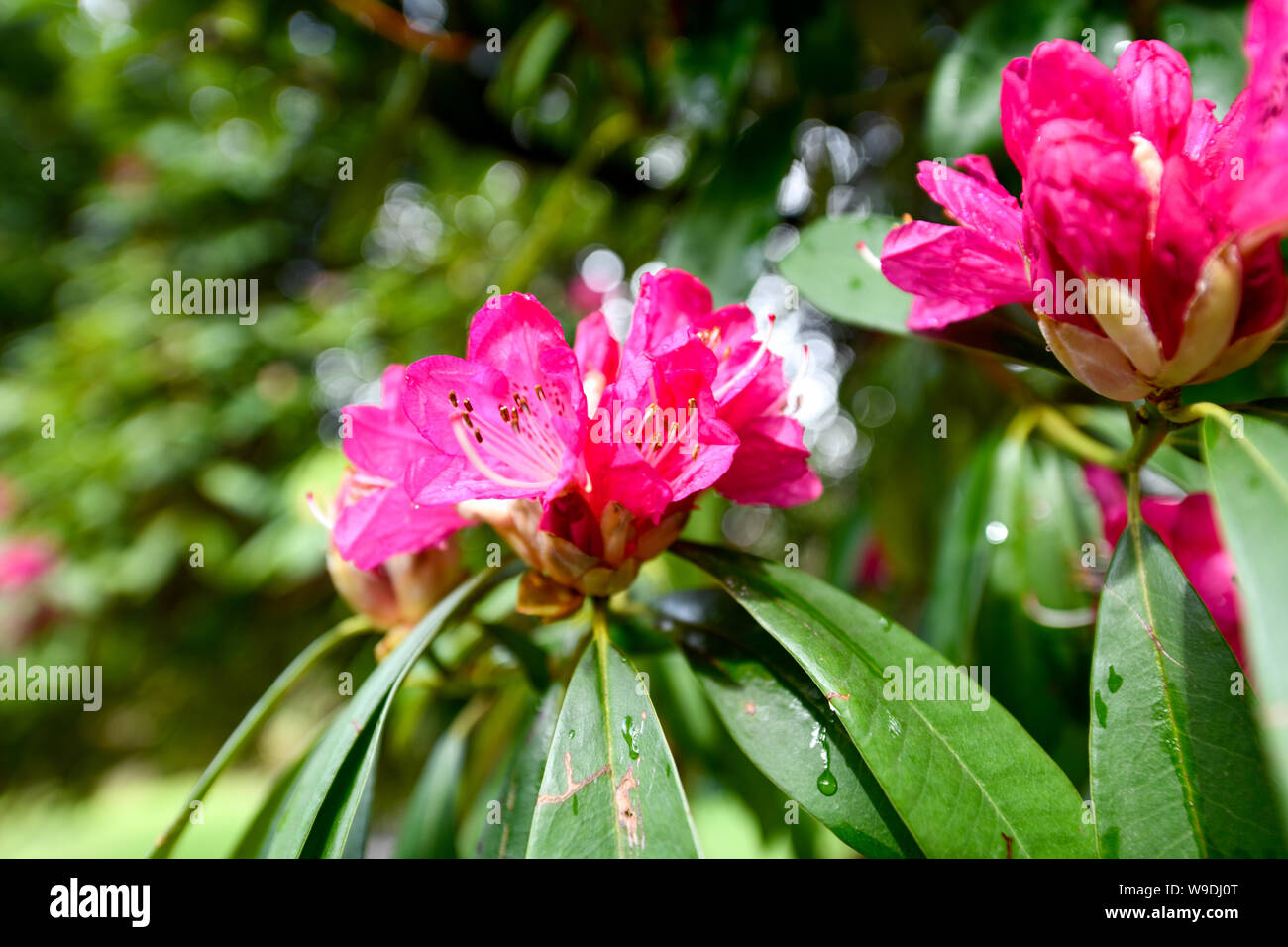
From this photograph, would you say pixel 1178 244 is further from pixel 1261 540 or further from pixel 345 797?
pixel 345 797

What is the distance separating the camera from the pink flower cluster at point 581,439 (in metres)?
0.47

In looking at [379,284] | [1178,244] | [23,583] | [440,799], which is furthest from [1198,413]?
[23,583]

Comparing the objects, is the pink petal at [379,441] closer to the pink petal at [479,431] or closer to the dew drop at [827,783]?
the pink petal at [479,431]

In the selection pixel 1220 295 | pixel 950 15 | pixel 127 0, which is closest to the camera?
pixel 1220 295

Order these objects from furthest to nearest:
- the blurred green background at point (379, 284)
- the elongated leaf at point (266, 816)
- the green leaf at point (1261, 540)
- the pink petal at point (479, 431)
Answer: the blurred green background at point (379, 284), the elongated leaf at point (266, 816), the pink petal at point (479, 431), the green leaf at point (1261, 540)

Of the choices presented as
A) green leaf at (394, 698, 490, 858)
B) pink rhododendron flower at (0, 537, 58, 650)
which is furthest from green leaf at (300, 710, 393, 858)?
pink rhododendron flower at (0, 537, 58, 650)

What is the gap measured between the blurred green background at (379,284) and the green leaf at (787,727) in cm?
20

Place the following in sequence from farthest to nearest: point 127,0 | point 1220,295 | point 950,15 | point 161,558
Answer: point 161,558, point 127,0, point 950,15, point 1220,295

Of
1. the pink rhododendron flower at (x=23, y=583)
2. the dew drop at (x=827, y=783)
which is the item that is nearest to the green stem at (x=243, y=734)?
the dew drop at (x=827, y=783)

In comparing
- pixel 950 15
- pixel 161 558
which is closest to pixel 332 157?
pixel 161 558

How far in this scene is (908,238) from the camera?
484 millimetres

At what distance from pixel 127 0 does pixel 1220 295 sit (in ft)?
5.78

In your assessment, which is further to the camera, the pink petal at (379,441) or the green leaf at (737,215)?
the green leaf at (737,215)
